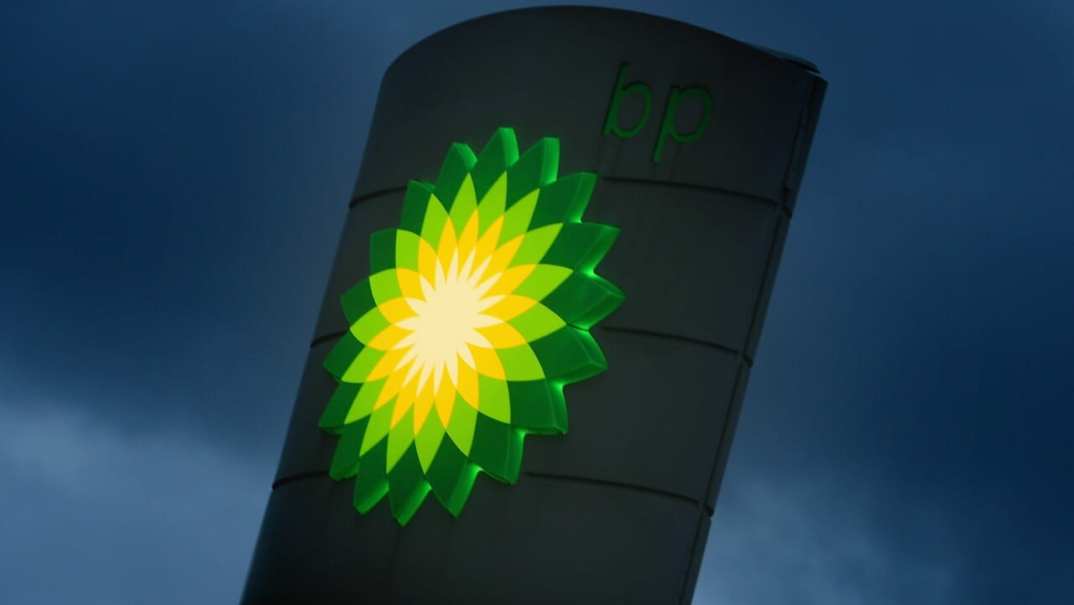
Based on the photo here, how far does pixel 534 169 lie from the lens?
15781mm

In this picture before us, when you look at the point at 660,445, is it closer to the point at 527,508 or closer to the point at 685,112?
the point at 527,508

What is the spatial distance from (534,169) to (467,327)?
44.8 inches

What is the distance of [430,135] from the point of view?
16.6m

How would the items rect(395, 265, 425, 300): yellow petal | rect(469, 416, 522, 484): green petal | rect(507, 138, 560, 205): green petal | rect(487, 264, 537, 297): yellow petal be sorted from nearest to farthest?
rect(469, 416, 522, 484): green petal, rect(487, 264, 537, 297): yellow petal, rect(507, 138, 560, 205): green petal, rect(395, 265, 425, 300): yellow petal

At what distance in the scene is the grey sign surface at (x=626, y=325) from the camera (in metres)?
15.0

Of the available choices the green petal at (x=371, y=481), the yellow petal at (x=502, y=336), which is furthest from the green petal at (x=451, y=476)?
the yellow petal at (x=502, y=336)

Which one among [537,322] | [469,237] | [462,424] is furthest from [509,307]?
[462,424]

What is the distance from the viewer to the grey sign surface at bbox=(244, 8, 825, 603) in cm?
1501

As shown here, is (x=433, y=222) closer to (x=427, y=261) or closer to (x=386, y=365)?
(x=427, y=261)

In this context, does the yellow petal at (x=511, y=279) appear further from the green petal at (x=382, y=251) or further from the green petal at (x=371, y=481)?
the green petal at (x=371, y=481)

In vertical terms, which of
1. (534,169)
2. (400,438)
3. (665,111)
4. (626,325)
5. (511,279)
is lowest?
(400,438)

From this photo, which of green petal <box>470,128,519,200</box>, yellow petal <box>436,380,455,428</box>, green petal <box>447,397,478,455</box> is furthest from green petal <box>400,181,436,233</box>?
green petal <box>447,397,478,455</box>

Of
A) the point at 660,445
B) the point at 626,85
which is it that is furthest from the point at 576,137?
the point at 660,445

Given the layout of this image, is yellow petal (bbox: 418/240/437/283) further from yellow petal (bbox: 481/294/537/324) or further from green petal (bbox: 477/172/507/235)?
yellow petal (bbox: 481/294/537/324)
